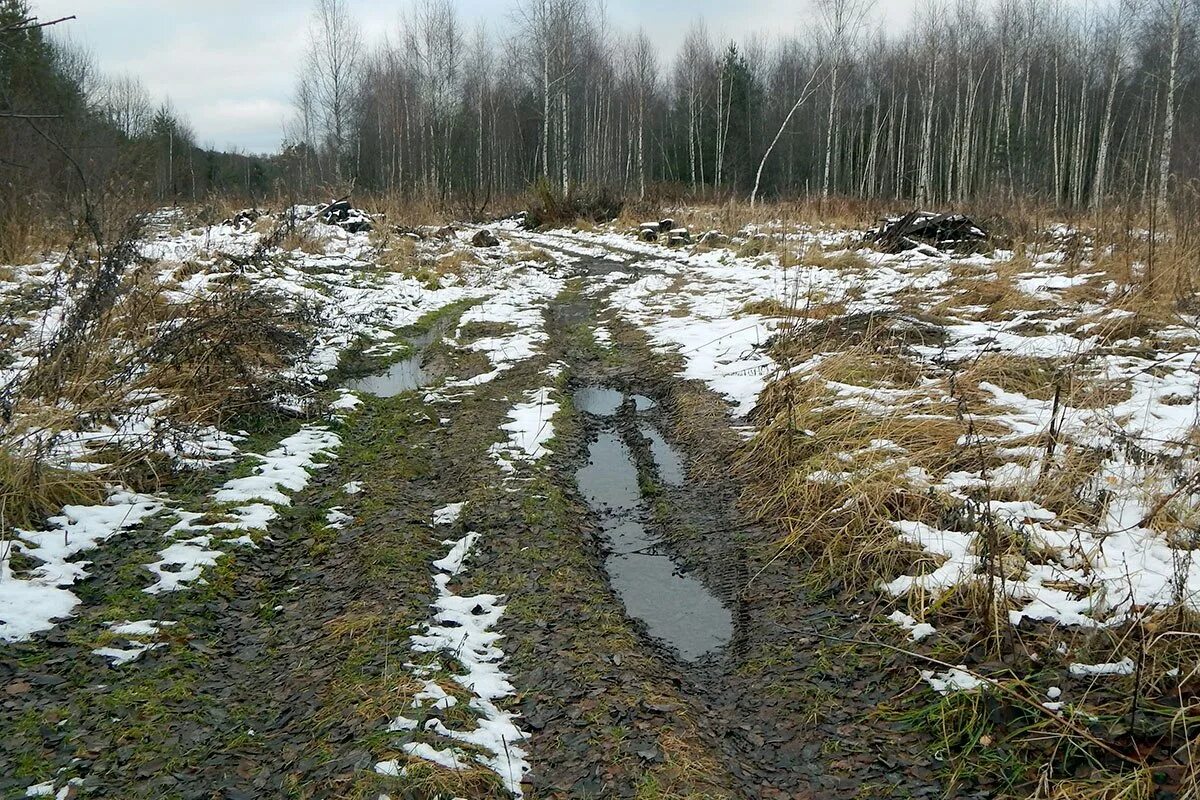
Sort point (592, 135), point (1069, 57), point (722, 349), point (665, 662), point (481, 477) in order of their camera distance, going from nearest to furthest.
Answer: point (665, 662) < point (481, 477) < point (722, 349) < point (1069, 57) < point (592, 135)

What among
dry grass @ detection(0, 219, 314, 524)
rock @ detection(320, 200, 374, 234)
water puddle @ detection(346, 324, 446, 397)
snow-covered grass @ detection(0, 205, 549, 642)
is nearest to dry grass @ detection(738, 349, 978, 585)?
snow-covered grass @ detection(0, 205, 549, 642)

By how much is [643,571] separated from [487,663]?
123 cm

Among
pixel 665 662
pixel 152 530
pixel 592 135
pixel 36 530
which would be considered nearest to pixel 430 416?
pixel 152 530

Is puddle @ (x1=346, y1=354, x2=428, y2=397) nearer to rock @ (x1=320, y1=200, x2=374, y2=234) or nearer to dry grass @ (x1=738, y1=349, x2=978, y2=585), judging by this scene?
dry grass @ (x1=738, y1=349, x2=978, y2=585)

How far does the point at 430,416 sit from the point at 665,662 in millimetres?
3586

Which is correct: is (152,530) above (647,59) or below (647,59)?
below

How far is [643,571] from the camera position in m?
4.14

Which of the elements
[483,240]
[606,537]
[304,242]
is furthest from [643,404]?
[483,240]

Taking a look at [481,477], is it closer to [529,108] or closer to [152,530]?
[152,530]

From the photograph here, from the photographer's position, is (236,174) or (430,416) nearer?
(430,416)

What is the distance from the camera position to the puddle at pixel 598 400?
664 cm

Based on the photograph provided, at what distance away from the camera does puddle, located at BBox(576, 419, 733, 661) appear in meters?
3.58

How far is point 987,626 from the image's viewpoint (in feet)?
9.85

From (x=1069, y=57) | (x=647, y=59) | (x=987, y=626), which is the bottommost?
(x=987, y=626)
